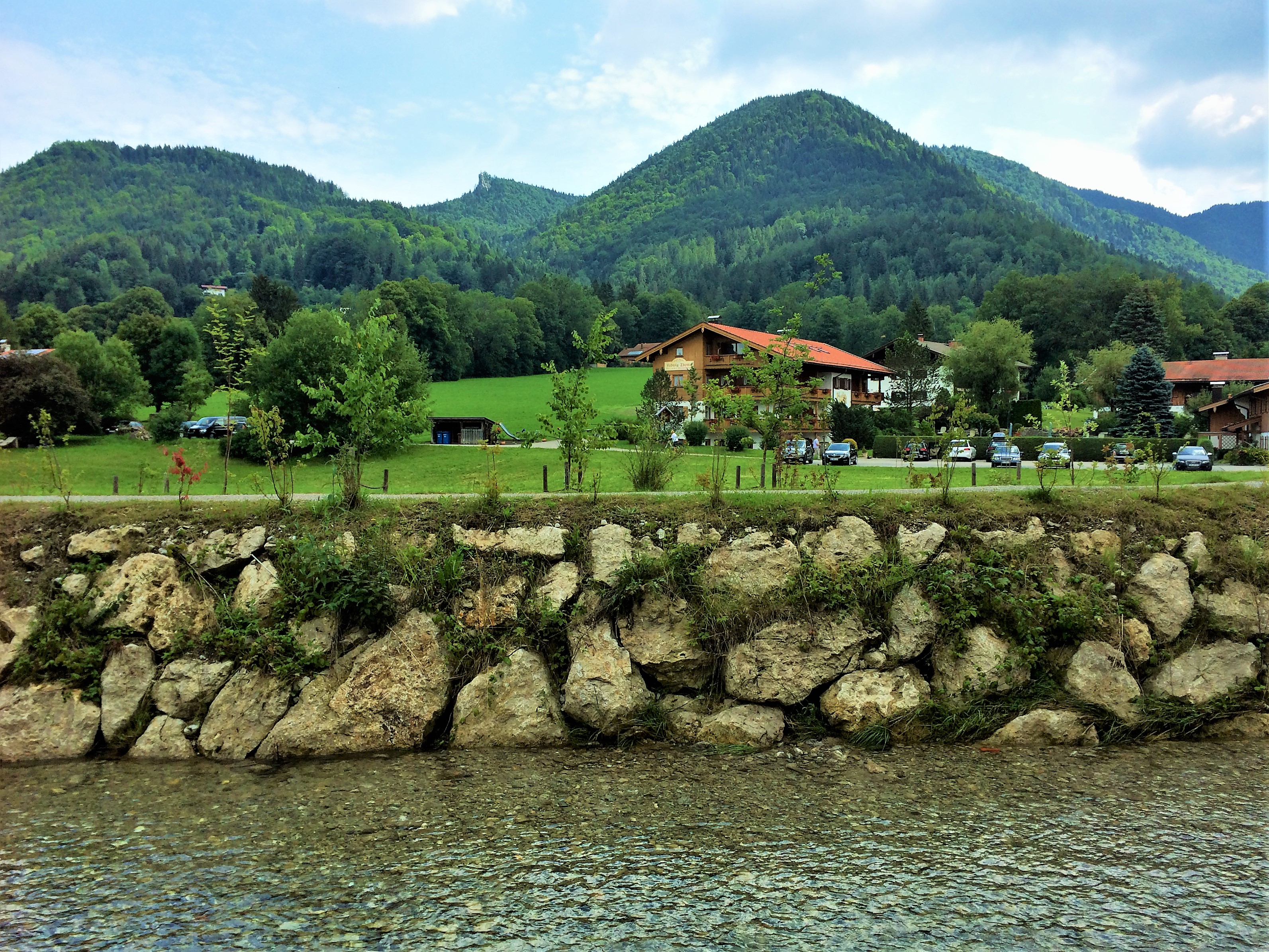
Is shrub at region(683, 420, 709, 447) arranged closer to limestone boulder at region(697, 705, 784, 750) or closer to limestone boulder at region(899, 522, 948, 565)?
limestone boulder at region(899, 522, 948, 565)

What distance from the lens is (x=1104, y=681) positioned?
40.3 feet

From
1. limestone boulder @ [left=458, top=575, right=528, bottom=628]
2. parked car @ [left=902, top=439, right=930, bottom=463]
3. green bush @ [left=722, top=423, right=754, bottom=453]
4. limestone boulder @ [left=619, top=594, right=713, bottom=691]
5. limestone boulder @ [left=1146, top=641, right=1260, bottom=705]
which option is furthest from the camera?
green bush @ [left=722, top=423, right=754, bottom=453]

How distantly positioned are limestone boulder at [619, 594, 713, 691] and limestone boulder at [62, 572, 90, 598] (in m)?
9.30

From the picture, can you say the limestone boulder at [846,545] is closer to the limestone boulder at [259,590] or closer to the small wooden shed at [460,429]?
the limestone boulder at [259,590]

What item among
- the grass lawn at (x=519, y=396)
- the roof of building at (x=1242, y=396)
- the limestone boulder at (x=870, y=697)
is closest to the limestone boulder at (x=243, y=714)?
the limestone boulder at (x=870, y=697)

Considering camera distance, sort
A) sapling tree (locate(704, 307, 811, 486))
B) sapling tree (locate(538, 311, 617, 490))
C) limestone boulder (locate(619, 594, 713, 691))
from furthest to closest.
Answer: sapling tree (locate(704, 307, 811, 486))
sapling tree (locate(538, 311, 617, 490))
limestone boulder (locate(619, 594, 713, 691))

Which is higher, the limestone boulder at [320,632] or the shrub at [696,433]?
the shrub at [696,433]

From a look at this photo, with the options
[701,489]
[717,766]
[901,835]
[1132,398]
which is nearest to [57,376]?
[701,489]

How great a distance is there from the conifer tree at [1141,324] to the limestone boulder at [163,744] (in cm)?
10813

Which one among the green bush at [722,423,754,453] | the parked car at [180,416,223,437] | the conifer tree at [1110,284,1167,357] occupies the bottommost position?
the green bush at [722,423,754,453]

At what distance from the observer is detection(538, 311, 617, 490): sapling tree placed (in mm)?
19656

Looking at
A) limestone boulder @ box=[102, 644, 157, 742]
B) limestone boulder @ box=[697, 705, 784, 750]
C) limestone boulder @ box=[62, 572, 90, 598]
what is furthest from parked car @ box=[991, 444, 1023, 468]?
limestone boulder @ box=[62, 572, 90, 598]

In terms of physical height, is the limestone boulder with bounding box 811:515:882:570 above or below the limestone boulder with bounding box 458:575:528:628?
above

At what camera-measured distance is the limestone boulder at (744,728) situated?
1195 centimetres
